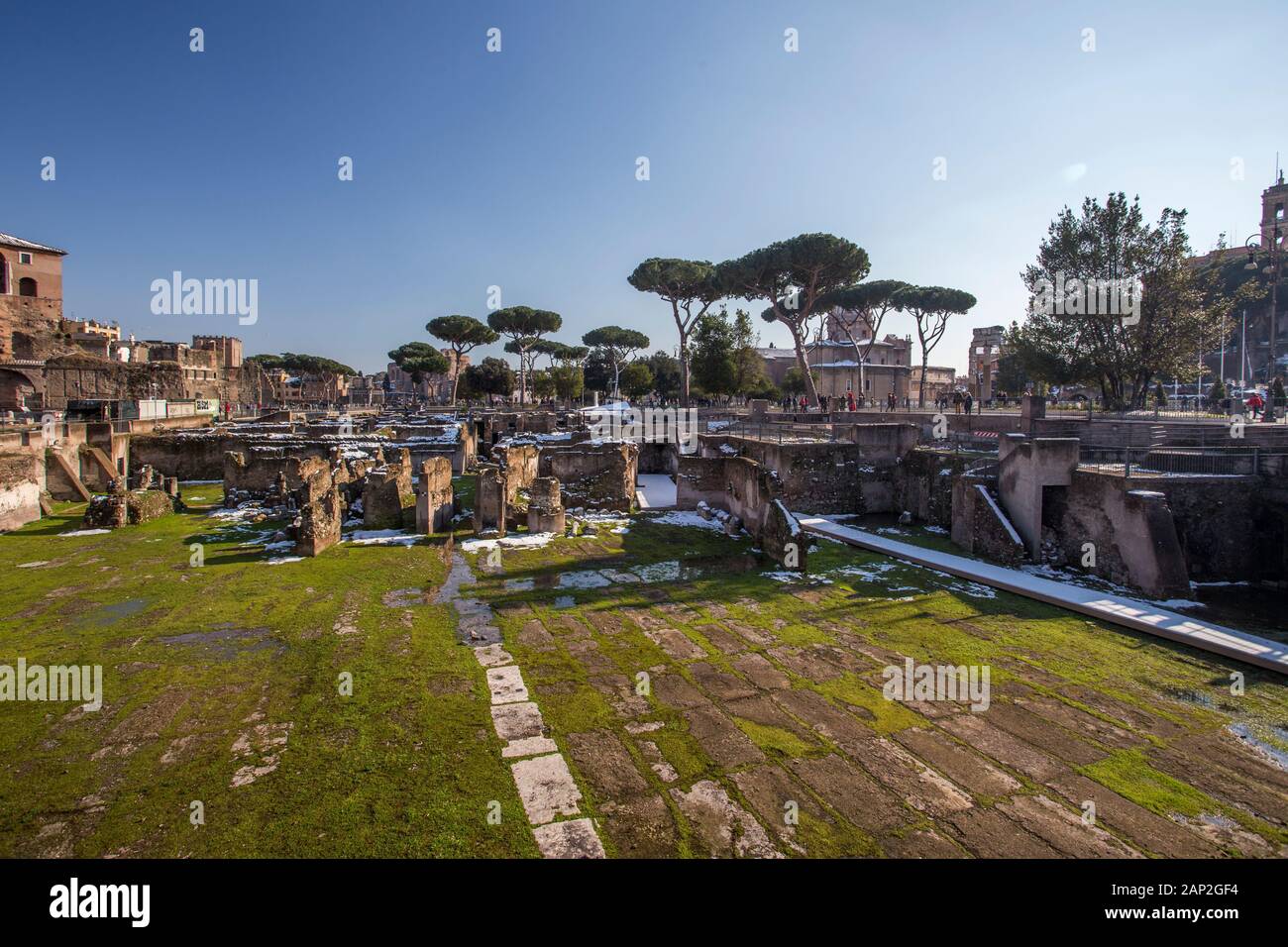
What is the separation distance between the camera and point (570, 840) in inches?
176

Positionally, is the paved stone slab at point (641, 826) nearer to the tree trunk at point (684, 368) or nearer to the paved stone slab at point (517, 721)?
the paved stone slab at point (517, 721)

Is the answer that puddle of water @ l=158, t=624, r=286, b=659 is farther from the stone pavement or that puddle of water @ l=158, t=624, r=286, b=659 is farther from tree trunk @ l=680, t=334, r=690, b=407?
tree trunk @ l=680, t=334, r=690, b=407

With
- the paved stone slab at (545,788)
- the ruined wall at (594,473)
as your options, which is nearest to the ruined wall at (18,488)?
the ruined wall at (594,473)

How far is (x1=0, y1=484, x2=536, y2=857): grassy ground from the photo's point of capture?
4.46 m

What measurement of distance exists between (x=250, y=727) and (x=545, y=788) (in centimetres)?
298

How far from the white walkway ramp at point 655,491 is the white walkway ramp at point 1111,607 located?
646cm

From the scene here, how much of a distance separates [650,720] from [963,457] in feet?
44.9

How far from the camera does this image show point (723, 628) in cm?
885

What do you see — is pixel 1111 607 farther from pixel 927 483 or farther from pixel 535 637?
pixel 535 637

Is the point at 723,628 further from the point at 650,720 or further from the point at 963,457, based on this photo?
the point at 963,457

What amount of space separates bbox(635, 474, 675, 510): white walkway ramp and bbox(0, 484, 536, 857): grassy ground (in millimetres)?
9322

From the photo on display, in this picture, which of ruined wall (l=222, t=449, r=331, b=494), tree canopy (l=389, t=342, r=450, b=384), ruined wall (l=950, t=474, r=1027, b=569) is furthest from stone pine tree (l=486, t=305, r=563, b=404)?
ruined wall (l=950, t=474, r=1027, b=569)
